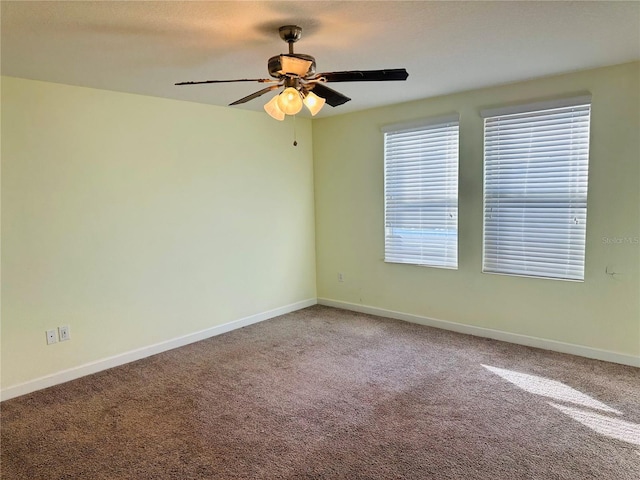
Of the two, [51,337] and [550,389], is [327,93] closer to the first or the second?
[550,389]

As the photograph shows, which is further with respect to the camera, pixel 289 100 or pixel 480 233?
pixel 480 233

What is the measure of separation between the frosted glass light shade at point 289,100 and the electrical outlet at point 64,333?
96.5 inches

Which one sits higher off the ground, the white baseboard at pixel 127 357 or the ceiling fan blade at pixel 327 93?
the ceiling fan blade at pixel 327 93

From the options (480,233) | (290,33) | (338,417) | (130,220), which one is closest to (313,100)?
(290,33)

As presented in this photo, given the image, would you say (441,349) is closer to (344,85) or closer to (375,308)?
(375,308)

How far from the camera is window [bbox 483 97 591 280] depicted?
3.40 meters

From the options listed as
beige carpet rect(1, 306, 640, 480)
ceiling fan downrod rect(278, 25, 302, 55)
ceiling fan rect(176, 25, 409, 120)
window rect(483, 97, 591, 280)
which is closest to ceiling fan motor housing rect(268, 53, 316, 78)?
ceiling fan rect(176, 25, 409, 120)

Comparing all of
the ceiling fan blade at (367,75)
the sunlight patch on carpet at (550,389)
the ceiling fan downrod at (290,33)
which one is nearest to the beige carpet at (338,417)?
the sunlight patch on carpet at (550,389)

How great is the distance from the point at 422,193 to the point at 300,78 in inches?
93.7

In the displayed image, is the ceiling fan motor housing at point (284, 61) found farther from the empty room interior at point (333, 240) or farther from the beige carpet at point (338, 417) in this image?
the beige carpet at point (338, 417)

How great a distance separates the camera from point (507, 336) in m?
3.88

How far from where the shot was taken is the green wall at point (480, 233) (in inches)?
127

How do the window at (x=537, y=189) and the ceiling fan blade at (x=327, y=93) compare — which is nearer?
the ceiling fan blade at (x=327, y=93)

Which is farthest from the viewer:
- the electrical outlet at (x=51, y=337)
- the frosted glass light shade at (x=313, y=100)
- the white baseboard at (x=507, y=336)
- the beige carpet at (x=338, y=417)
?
the white baseboard at (x=507, y=336)
